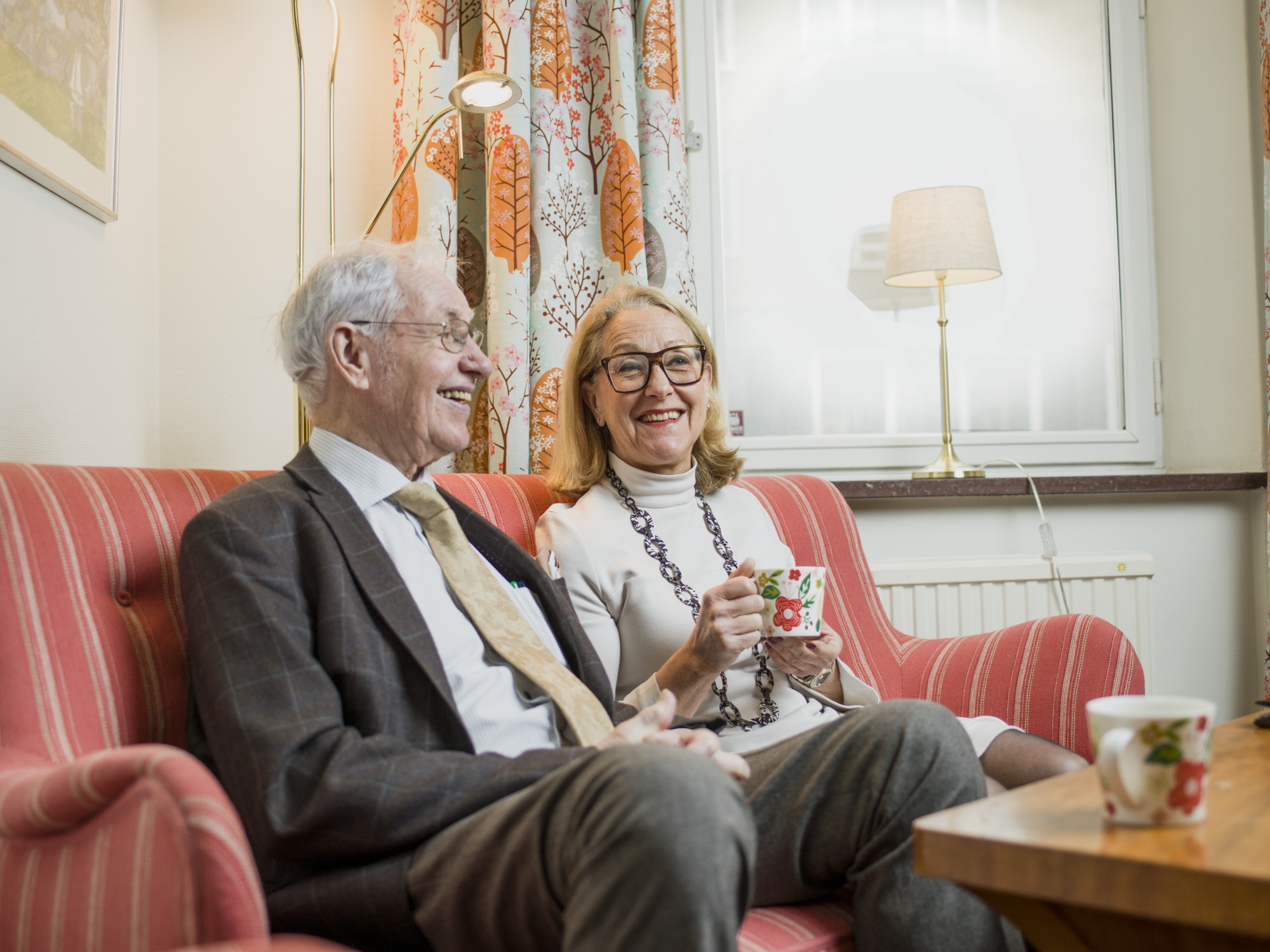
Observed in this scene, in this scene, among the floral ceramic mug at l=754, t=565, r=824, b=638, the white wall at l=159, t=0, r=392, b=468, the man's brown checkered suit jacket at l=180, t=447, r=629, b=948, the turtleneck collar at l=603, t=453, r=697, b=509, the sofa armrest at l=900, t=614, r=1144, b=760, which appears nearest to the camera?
the man's brown checkered suit jacket at l=180, t=447, r=629, b=948

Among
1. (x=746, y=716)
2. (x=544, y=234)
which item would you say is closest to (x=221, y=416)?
(x=544, y=234)

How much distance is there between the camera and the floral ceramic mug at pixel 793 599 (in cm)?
132

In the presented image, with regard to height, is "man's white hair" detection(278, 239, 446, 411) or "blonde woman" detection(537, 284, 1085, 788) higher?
"man's white hair" detection(278, 239, 446, 411)

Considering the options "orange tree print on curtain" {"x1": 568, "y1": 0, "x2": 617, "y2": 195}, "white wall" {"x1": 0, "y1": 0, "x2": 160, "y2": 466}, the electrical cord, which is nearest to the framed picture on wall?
"white wall" {"x1": 0, "y1": 0, "x2": 160, "y2": 466}

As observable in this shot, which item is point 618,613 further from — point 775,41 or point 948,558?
point 775,41

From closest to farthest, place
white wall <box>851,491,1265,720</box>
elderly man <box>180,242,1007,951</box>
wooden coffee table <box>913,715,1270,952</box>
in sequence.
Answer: wooden coffee table <box>913,715,1270,952</box> → elderly man <box>180,242,1007,951</box> → white wall <box>851,491,1265,720</box>

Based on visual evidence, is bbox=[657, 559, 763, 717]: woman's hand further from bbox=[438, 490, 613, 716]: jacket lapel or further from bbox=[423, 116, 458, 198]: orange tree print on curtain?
bbox=[423, 116, 458, 198]: orange tree print on curtain

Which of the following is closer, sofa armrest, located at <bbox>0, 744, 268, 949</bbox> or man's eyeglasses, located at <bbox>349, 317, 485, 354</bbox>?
sofa armrest, located at <bbox>0, 744, 268, 949</bbox>

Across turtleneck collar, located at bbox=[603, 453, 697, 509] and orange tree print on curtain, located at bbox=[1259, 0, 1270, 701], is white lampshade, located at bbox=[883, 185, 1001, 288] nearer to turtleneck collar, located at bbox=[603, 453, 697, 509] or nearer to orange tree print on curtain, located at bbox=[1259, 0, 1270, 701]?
orange tree print on curtain, located at bbox=[1259, 0, 1270, 701]

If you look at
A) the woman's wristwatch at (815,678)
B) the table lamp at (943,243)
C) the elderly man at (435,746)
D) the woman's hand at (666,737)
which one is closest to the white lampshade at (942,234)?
the table lamp at (943,243)

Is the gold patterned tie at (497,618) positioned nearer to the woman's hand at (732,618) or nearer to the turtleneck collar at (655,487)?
the woman's hand at (732,618)

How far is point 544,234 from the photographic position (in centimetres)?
228

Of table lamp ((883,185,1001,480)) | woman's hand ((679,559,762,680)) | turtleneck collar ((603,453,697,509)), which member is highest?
table lamp ((883,185,1001,480))

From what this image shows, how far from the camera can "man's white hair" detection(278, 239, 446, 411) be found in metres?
1.40
